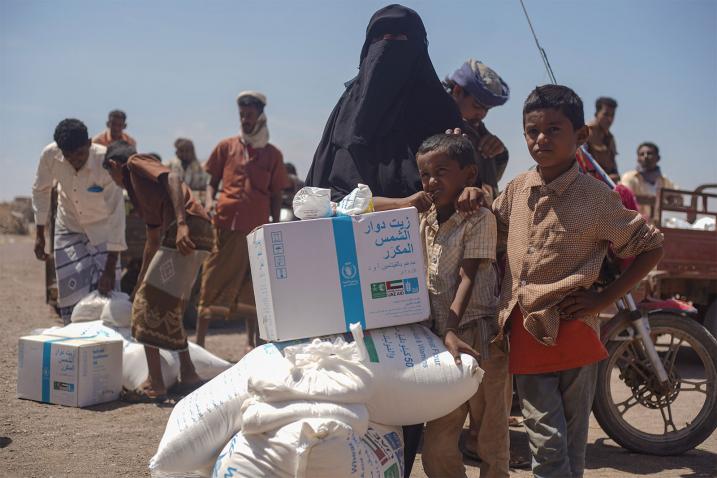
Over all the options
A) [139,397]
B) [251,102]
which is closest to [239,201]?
[251,102]

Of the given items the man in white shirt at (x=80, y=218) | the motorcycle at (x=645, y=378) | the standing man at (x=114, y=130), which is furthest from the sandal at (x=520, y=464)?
the standing man at (x=114, y=130)

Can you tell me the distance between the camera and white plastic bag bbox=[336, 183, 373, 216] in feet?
9.59

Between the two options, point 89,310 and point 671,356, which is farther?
point 89,310

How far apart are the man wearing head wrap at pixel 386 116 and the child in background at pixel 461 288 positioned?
1.37 ft

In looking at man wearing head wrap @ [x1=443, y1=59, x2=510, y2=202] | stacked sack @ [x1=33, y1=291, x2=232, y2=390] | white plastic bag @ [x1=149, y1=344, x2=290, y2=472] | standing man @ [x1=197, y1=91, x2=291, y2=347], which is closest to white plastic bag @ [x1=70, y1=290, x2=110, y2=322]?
stacked sack @ [x1=33, y1=291, x2=232, y2=390]

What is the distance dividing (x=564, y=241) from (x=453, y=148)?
512mm

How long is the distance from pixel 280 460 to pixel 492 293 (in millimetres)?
988

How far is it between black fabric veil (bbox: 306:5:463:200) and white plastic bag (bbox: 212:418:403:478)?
114 centimetres

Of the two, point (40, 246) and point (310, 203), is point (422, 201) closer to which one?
point (310, 203)

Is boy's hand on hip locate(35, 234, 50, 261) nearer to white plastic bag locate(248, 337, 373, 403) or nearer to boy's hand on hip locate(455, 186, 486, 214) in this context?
white plastic bag locate(248, 337, 373, 403)

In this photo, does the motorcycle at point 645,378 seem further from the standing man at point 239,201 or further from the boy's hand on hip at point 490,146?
the standing man at point 239,201

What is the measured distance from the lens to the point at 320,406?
2682 millimetres

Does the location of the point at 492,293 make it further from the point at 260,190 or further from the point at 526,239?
the point at 260,190

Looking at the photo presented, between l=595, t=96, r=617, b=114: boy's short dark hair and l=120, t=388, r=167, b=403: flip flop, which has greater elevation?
l=595, t=96, r=617, b=114: boy's short dark hair
